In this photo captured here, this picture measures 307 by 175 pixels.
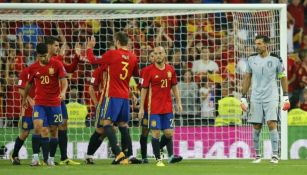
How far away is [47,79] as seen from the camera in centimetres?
1577

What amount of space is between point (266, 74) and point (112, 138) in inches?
108

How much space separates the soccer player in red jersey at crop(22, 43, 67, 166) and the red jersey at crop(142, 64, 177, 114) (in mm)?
1420

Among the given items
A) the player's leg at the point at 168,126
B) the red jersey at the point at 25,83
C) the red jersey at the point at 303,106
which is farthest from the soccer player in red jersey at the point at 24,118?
the red jersey at the point at 303,106

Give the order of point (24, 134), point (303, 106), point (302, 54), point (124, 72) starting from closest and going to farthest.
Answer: point (124, 72), point (24, 134), point (303, 106), point (302, 54)

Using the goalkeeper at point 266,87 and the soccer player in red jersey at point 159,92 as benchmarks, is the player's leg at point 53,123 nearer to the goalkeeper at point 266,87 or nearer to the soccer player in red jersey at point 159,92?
the soccer player in red jersey at point 159,92

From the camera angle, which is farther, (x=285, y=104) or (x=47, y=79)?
(x=285, y=104)

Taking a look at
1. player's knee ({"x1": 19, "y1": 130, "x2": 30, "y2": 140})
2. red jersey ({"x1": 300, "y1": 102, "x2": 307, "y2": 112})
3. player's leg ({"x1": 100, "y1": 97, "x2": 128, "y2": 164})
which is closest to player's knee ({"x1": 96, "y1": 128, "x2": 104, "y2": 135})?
player's leg ({"x1": 100, "y1": 97, "x2": 128, "y2": 164})

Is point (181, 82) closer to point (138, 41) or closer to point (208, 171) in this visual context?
point (138, 41)

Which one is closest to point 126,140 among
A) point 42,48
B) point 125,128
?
point 125,128

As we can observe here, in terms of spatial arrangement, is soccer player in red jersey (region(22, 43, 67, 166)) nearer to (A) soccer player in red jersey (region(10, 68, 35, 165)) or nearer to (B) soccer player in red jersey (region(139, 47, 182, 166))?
(A) soccer player in red jersey (region(10, 68, 35, 165))

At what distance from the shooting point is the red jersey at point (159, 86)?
53.1ft

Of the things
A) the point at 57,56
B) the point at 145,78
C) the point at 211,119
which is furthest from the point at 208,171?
the point at 211,119

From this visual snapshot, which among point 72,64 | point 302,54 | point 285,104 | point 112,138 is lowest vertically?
point 112,138

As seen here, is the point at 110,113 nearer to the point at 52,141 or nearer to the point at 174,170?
the point at 52,141
